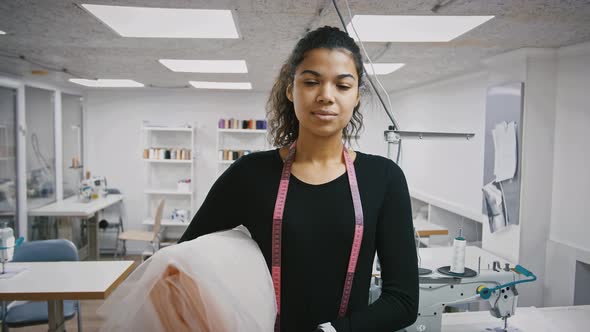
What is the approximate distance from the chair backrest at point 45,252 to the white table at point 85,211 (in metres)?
1.71

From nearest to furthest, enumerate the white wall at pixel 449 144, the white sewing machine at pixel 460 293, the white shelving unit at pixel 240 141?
the white sewing machine at pixel 460 293 → the white wall at pixel 449 144 → the white shelving unit at pixel 240 141

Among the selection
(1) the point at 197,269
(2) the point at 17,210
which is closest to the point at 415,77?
(1) the point at 197,269

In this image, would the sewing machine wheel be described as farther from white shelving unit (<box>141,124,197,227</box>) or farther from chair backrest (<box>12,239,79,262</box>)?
white shelving unit (<box>141,124,197,227</box>)

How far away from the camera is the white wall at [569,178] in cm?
255

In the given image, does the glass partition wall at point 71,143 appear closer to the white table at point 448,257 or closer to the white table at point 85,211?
the white table at point 85,211

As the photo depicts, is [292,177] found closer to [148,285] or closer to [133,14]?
[148,285]

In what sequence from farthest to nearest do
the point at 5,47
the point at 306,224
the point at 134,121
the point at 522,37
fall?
1. the point at 134,121
2. the point at 5,47
3. the point at 522,37
4. the point at 306,224

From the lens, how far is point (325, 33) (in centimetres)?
91

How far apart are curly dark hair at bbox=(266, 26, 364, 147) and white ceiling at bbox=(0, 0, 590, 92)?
2.77 feet

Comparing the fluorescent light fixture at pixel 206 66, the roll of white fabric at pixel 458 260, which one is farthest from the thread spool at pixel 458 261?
the fluorescent light fixture at pixel 206 66

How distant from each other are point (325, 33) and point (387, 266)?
55cm

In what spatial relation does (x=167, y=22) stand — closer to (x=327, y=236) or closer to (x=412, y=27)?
(x=412, y=27)

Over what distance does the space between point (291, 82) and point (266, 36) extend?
1547 mm

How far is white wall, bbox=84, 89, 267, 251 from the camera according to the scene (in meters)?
6.04
